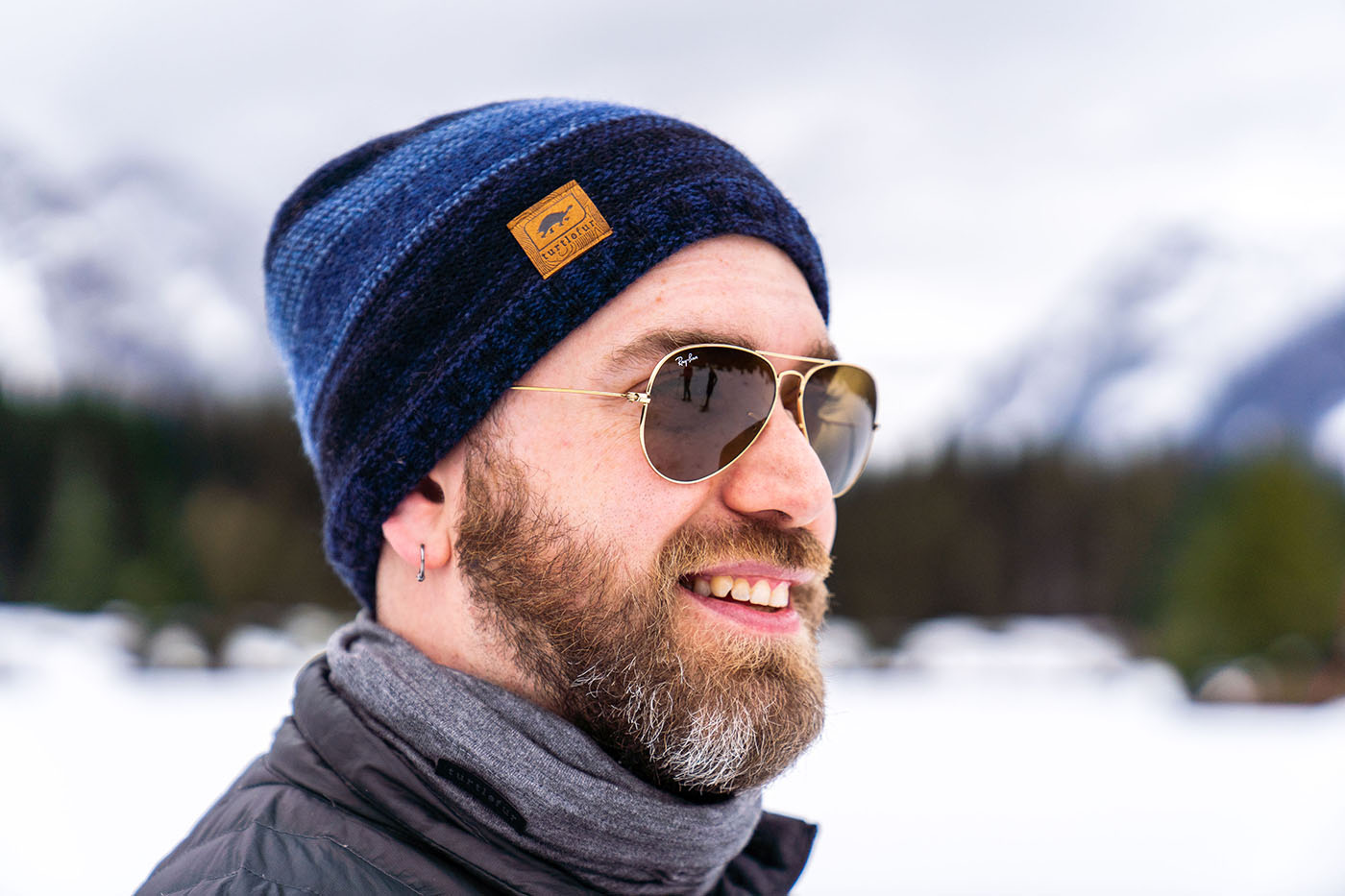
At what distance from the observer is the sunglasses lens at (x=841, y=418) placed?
5.31ft

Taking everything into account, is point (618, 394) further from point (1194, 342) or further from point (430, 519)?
point (1194, 342)

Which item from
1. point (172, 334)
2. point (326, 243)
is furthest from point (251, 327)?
point (326, 243)

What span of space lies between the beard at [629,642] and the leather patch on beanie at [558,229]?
12.8 inches

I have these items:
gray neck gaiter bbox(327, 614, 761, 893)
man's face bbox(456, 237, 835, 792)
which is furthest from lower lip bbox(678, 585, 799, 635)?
gray neck gaiter bbox(327, 614, 761, 893)

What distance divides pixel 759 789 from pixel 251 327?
99.4 feet

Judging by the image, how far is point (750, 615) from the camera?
149 cm

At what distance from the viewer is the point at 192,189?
48906 mm

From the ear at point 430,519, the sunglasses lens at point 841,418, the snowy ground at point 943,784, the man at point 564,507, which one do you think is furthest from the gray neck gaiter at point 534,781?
the snowy ground at point 943,784

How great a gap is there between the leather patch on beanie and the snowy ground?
2388mm

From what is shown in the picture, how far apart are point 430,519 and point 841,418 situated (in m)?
0.80

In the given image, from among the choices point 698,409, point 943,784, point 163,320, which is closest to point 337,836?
point 698,409

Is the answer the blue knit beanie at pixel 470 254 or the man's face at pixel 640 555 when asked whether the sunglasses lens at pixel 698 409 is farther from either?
the blue knit beanie at pixel 470 254

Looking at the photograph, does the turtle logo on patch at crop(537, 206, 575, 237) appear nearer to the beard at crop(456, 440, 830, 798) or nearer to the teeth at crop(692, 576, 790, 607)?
the beard at crop(456, 440, 830, 798)

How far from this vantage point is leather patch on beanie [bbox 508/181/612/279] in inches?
56.5
